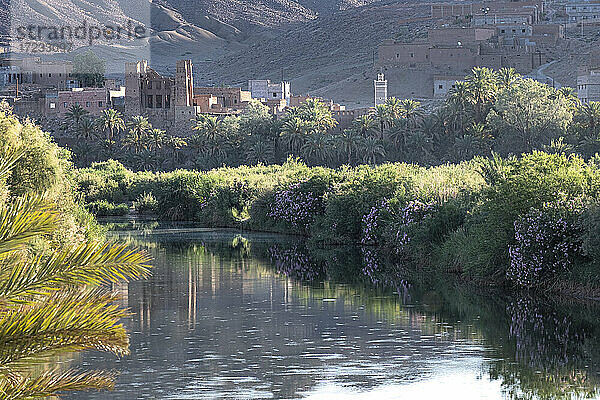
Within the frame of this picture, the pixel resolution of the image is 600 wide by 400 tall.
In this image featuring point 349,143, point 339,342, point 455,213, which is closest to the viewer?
point 339,342

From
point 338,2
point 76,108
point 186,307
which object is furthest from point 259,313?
point 338,2

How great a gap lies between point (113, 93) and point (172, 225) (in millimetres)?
46232

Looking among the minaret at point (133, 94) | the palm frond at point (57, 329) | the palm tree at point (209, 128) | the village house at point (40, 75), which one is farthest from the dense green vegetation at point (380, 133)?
the palm frond at point (57, 329)

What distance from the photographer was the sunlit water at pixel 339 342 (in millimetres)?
14078

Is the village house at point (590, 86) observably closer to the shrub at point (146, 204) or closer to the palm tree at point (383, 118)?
the palm tree at point (383, 118)

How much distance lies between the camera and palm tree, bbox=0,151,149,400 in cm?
625

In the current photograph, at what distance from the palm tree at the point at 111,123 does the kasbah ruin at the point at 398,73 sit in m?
4.46

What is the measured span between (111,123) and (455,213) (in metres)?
53.3

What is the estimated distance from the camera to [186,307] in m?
20.9

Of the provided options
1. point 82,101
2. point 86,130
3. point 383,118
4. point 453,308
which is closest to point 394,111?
point 383,118

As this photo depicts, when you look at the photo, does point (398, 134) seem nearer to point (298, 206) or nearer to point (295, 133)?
point (295, 133)

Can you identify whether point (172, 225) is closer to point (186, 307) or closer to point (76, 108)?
point (186, 307)

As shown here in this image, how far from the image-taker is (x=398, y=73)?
9875cm

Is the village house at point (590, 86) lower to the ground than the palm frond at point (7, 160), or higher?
higher
